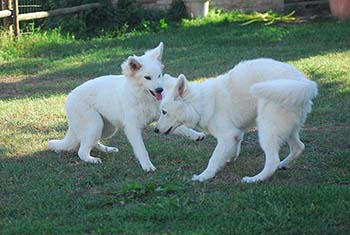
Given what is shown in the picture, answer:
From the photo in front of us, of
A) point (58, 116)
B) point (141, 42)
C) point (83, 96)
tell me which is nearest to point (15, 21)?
point (141, 42)

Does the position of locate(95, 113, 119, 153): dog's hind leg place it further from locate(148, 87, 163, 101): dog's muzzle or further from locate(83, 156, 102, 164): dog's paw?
locate(148, 87, 163, 101): dog's muzzle

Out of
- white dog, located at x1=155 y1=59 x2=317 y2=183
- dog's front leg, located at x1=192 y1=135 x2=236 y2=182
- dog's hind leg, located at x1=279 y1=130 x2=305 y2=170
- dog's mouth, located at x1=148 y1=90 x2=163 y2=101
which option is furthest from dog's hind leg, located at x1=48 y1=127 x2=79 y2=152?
dog's hind leg, located at x1=279 y1=130 x2=305 y2=170

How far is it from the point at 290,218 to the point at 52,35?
11124 millimetres

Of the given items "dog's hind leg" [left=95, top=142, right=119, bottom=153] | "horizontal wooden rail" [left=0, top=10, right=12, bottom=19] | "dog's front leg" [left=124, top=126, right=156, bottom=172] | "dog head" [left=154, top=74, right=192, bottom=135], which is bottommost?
"horizontal wooden rail" [left=0, top=10, right=12, bottom=19]

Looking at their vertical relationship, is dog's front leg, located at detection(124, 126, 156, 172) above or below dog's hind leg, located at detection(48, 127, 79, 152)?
above

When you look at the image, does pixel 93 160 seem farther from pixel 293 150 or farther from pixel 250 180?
pixel 293 150

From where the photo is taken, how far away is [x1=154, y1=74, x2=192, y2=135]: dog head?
6.36 metres

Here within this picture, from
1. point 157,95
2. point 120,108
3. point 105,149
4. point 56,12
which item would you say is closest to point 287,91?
point 157,95

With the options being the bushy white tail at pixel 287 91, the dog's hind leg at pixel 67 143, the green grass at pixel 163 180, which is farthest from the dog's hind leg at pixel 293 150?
the dog's hind leg at pixel 67 143

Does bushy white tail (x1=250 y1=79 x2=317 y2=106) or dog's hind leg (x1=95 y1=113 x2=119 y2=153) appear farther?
dog's hind leg (x1=95 y1=113 x2=119 y2=153)

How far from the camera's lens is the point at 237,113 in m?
6.40

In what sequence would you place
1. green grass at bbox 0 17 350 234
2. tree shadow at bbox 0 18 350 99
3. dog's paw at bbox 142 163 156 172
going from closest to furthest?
green grass at bbox 0 17 350 234
dog's paw at bbox 142 163 156 172
tree shadow at bbox 0 18 350 99

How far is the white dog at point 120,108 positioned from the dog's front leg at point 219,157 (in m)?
0.56

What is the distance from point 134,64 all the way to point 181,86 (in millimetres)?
631
